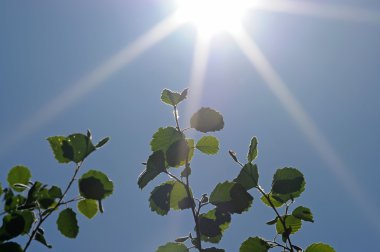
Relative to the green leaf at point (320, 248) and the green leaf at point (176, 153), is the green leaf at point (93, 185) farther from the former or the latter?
the green leaf at point (320, 248)

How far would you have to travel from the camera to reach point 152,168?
2.39m

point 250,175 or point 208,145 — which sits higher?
point 208,145

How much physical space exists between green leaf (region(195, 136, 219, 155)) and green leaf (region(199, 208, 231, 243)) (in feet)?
1.43

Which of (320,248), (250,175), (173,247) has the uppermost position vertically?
(250,175)

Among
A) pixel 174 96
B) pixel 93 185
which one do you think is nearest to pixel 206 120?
pixel 174 96

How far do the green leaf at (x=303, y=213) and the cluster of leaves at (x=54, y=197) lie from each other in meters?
1.12

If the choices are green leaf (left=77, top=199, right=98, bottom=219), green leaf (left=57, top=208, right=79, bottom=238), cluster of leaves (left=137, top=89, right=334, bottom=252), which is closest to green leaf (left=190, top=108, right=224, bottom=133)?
cluster of leaves (left=137, top=89, right=334, bottom=252)

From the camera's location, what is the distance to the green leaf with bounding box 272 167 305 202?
2.43 m

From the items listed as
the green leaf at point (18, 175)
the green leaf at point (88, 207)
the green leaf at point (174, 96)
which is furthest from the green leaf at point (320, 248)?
the green leaf at point (18, 175)

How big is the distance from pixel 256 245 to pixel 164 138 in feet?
2.69

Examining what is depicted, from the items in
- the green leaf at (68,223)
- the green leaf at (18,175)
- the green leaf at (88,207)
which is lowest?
the green leaf at (68,223)

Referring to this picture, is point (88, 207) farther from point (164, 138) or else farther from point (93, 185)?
point (164, 138)

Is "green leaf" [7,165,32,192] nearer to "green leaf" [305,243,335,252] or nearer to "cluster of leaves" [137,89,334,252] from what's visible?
"cluster of leaves" [137,89,334,252]

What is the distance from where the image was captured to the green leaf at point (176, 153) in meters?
2.39
